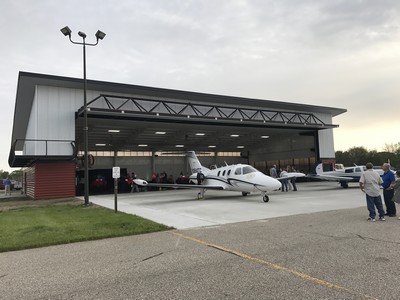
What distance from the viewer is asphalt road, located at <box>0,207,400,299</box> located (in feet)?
15.0

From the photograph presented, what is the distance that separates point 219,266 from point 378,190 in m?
6.79

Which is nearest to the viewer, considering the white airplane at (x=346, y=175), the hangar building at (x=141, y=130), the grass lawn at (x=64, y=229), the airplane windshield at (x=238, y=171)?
the grass lawn at (x=64, y=229)

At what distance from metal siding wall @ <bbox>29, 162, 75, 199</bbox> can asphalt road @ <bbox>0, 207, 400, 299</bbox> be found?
17.1 m

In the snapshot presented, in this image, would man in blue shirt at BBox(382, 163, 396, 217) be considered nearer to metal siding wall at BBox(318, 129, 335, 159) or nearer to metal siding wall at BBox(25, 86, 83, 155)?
metal siding wall at BBox(25, 86, 83, 155)

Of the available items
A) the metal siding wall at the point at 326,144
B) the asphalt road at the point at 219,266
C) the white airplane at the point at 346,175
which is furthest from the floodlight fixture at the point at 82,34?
the metal siding wall at the point at 326,144

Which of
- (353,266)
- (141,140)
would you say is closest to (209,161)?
(141,140)

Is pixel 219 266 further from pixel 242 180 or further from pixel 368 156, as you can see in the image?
pixel 368 156

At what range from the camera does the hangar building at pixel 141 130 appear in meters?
23.5

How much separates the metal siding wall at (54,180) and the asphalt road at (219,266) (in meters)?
17.1

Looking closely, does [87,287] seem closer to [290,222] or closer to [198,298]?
[198,298]

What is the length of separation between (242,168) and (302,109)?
20.6m

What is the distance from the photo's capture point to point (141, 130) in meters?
34.9

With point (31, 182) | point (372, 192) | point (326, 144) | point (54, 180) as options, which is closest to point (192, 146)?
point (326, 144)

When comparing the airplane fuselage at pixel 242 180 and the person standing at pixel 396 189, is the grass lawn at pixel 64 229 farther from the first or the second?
the airplane fuselage at pixel 242 180
